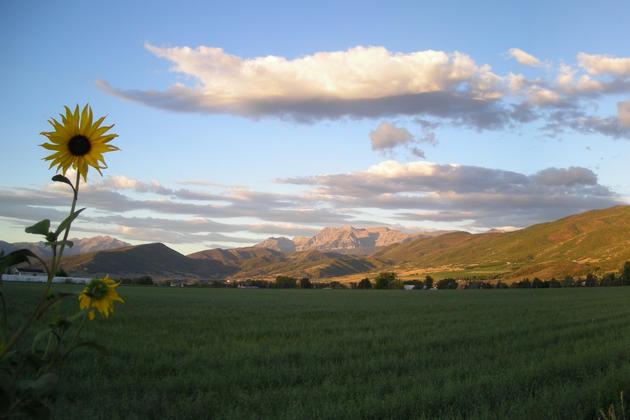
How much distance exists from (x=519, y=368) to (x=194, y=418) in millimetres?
6373

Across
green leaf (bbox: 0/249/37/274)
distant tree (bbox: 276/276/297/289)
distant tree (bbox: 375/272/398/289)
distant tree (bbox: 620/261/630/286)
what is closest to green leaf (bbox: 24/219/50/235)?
green leaf (bbox: 0/249/37/274)

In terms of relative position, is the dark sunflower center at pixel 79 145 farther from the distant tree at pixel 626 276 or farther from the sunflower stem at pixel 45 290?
the distant tree at pixel 626 276

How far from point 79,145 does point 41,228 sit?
0.55 m

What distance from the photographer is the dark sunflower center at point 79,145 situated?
9.45 feet

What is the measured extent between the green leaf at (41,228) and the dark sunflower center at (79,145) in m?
0.43

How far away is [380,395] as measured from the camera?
798 cm

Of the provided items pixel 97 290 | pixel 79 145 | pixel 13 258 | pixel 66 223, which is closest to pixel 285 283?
pixel 97 290

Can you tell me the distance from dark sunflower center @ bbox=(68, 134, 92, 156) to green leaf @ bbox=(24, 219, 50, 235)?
17.0 inches

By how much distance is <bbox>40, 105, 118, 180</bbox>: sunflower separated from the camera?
2.87 meters

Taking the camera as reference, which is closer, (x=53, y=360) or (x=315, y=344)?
(x=53, y=360)

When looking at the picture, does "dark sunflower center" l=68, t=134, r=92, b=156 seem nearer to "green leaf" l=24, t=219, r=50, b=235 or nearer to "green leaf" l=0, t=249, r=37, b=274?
"green leaf" l=24, t=219, r=50, b=235

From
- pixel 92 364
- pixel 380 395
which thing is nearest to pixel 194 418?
pixel 380 395

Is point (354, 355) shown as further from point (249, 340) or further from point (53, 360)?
point (53, 360)

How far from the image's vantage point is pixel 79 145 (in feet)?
9.51
